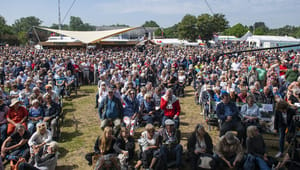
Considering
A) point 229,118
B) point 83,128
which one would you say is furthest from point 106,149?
Result: point 83,128

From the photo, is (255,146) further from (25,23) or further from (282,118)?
(25,23)

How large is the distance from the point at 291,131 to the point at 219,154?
67.8 inches

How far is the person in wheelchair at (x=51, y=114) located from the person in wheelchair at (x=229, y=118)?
3755mm

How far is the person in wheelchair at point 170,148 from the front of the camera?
4316 millimetres

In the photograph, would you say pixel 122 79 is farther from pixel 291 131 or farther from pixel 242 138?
pixel 291 131

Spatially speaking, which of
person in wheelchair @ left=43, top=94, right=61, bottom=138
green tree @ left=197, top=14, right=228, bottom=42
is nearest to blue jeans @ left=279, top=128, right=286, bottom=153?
person in wheelchair @ left=43, top=94, right=61, bottom=138

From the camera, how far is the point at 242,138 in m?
5.24

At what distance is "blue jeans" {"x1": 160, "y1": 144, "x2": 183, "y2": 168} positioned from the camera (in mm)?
4258

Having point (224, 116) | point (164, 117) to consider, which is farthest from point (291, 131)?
point (164, 117)

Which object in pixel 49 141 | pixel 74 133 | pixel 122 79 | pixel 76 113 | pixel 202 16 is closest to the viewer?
pixel 49 141

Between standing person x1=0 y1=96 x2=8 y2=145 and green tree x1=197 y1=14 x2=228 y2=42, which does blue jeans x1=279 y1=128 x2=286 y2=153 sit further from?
green tree x1=197 y1=14 x2=228 y2=42

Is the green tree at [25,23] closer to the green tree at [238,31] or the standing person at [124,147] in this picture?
the green tree at [238,31]

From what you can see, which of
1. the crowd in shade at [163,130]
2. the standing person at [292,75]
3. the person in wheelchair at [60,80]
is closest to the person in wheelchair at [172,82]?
the crowd in shade at [163,130]

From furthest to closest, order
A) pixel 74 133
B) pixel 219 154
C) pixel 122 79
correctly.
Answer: pixel 122 79
pixel 74 133
pixel 219 154
